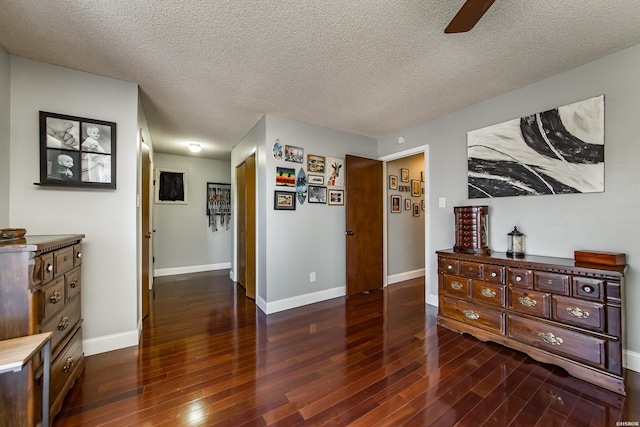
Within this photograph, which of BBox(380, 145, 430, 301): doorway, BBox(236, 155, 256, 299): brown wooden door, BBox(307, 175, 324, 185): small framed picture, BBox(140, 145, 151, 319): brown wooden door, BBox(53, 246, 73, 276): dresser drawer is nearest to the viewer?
BBox(53, 246, 73, 276): dresser drawer

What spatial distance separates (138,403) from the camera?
5.29ft

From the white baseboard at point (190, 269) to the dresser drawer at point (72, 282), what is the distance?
10.8 feet

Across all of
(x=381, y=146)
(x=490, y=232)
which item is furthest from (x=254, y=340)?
(x=381, y=146)

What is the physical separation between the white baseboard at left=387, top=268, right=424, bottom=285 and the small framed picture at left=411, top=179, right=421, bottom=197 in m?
1.44

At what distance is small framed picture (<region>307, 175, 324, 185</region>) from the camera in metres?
3.48

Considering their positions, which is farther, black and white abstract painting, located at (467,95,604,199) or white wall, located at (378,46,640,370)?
black and white abstract painting, located at (467,95,604,199)

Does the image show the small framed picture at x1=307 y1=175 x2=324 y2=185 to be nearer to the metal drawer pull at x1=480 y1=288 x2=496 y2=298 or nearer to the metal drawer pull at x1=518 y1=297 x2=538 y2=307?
the metal drawer pull at x1=480 y1=288 x2=496 y2=298

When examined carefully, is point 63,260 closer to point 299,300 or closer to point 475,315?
point 299,300

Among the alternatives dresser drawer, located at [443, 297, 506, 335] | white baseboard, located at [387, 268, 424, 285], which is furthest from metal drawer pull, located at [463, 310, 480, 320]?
white baseboard, located at [387, 268, 424, 285]

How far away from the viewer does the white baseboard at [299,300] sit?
3.14 meters

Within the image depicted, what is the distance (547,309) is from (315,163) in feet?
9.26

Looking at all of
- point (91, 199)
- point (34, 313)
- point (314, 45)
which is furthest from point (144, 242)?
point (314, 45)

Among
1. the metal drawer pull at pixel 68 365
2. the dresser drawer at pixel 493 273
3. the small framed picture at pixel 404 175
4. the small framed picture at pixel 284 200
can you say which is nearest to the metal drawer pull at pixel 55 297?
the metal drawer pull at pixel 68 365

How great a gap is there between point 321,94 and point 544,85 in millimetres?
2130
